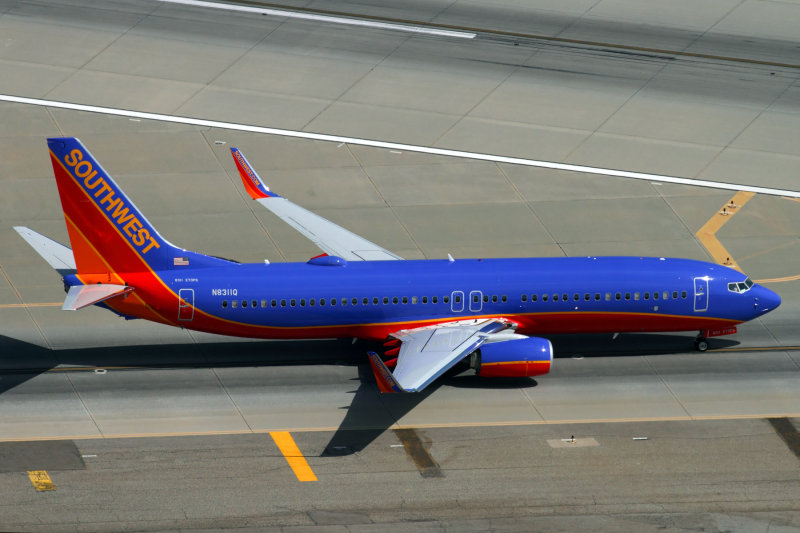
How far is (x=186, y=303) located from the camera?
53.9 meters

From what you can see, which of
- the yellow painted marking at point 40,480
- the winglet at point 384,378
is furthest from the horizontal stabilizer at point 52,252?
the winglet at point 384,378

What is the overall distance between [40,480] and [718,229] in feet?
119

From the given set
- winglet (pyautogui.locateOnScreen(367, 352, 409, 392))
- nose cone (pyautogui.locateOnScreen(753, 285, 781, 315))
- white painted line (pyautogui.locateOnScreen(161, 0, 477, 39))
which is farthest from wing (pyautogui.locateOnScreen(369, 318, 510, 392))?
white painted line (pyautogui.locateOnScreen(161, 0, 477, 39))

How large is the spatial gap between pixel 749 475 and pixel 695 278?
1030 cm

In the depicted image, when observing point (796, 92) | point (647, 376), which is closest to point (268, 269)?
point (647, 376)

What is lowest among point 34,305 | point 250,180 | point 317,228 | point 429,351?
point 429,351

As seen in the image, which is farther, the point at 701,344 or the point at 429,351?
the point at 701,344

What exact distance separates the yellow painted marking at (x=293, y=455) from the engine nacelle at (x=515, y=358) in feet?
27.8

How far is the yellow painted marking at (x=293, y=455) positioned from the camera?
48594mm

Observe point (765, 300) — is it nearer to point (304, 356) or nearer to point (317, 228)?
point (304, 356)

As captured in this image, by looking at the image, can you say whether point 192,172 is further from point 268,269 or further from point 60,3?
point 60,3

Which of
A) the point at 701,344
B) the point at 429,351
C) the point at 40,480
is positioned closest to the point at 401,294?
the point at 429,351

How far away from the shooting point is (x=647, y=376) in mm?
55438

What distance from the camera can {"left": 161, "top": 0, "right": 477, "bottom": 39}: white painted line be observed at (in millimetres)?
86188
